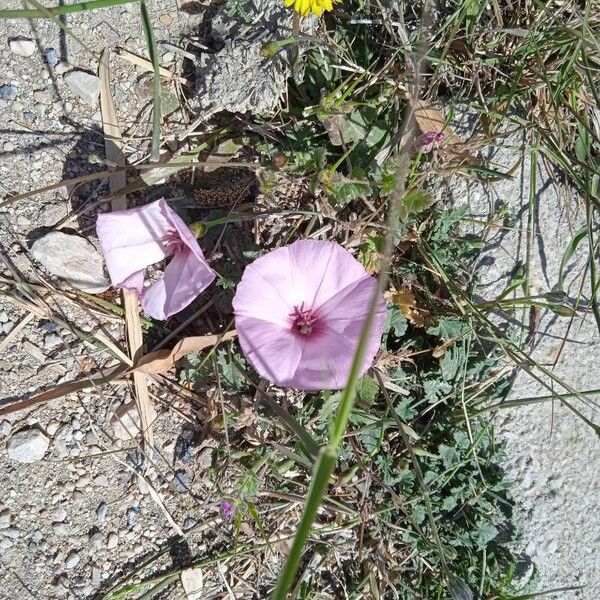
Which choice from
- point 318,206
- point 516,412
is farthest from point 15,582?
point 516,412

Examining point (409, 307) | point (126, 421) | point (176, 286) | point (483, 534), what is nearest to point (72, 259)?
point (176, 286)

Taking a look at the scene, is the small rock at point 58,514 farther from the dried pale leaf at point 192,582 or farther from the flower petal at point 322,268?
the flower petal at point 322,268

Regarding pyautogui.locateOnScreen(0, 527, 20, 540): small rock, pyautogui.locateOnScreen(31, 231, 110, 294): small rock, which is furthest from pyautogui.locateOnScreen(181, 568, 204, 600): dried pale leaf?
pyautogui.locateOnScreen(31, 231, 110, 294): small rock

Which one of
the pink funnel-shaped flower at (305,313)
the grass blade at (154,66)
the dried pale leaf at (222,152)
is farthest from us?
the dried pale leaf at (222,152)

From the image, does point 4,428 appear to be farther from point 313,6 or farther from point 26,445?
point 313,6

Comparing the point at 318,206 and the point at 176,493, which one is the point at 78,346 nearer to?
the point at 176,493

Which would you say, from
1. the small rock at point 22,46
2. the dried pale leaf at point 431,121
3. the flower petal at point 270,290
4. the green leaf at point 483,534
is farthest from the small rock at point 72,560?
the dried pale leaf at point 431,121
